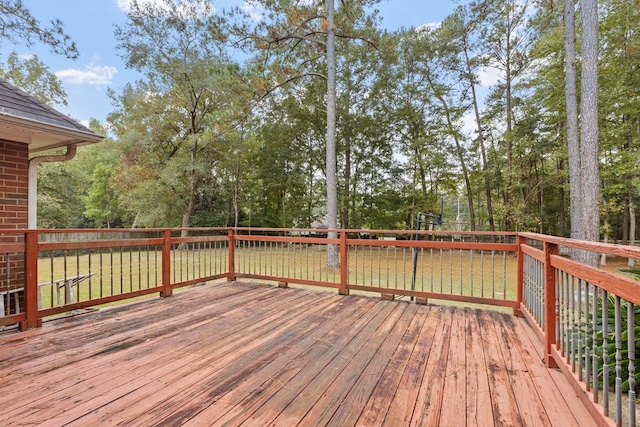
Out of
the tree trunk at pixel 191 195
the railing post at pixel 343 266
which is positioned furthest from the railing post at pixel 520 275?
the tree trunk at pixel 191 195

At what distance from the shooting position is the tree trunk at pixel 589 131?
5328 mm

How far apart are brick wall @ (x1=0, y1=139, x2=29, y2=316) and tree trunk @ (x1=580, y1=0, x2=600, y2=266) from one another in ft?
28.3

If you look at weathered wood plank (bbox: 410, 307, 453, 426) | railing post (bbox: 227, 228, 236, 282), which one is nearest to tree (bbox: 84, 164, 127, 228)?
railing post (bbox: 227, 228, 236, 282)

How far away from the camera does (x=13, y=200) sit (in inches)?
138

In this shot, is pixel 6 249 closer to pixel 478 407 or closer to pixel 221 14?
pixel 478 407

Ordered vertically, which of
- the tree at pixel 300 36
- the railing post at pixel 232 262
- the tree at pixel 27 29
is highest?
the tree at pixel 300 36

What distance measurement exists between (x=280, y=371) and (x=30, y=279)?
2613mm

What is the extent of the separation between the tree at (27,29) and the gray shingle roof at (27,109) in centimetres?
114

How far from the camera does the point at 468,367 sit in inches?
90.0

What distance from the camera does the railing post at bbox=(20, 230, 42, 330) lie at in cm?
288

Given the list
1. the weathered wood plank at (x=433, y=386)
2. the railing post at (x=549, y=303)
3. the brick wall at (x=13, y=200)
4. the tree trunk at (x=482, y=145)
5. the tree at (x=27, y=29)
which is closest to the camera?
the weathered wood plank at (x=433, y=386)

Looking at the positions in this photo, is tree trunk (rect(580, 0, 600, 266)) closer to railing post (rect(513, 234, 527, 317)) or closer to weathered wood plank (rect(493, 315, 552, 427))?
railing post (rect(513, 234, 527, 317))

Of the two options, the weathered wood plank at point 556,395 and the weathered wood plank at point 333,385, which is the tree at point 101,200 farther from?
the weathered wood plank at point 556,395

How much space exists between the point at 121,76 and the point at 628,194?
22.8 m
